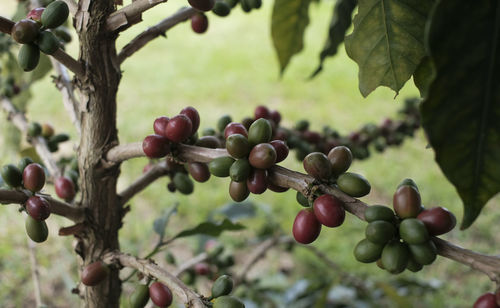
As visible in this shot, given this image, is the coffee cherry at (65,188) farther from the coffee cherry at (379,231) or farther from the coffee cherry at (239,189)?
the coffee cherry at (379,231)

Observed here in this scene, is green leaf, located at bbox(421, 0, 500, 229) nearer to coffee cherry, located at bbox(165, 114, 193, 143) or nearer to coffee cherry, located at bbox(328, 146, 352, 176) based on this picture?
coffee cherry, located at bbox(328, 146, 352, 176)

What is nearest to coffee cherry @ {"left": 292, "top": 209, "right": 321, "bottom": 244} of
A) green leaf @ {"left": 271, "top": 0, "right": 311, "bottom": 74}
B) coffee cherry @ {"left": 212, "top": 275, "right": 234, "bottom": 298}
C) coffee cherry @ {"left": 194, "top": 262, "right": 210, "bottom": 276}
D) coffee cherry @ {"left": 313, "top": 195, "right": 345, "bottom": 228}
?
coffee cherry @ {"left": 313, "top": 195, "right": 345, "bottom": 228}

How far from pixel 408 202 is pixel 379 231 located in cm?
5

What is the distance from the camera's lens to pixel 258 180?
563 millimetres

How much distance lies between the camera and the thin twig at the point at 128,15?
595 millimetres

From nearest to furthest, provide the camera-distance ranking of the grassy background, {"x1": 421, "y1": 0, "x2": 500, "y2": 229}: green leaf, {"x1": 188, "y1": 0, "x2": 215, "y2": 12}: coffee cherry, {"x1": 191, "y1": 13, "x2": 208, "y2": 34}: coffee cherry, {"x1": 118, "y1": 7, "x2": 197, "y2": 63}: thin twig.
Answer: {"x1": 421, "y1": 0, "x2": 500, "y2": 229}: green leaf < {"x1": 188, "y1": 0, "x2": 215, "y2": 12}: coffee cherry < {"x1": 118, "y1": 7, "x2": 197, "y2": 63}: thin twig < {"x1": 191, "y1": 13, "x2": 208, "y2": 34}: coffee cherry < the grassy background

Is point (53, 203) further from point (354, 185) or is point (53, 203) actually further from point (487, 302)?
point (487, 302)

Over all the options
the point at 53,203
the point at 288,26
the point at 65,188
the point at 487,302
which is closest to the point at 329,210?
the point at 487,302

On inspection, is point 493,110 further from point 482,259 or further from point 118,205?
point 118,205

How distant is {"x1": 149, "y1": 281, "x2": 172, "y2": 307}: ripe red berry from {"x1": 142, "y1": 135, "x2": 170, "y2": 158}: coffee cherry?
0.18 meters

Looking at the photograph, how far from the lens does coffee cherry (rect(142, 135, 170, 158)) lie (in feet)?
1.95

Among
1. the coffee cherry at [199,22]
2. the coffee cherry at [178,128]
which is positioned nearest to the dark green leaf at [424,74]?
the coffee cherry at [178,128]

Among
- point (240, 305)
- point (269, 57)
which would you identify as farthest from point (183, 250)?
point (269, 57)

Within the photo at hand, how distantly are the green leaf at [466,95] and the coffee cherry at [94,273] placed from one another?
19.6 inches
